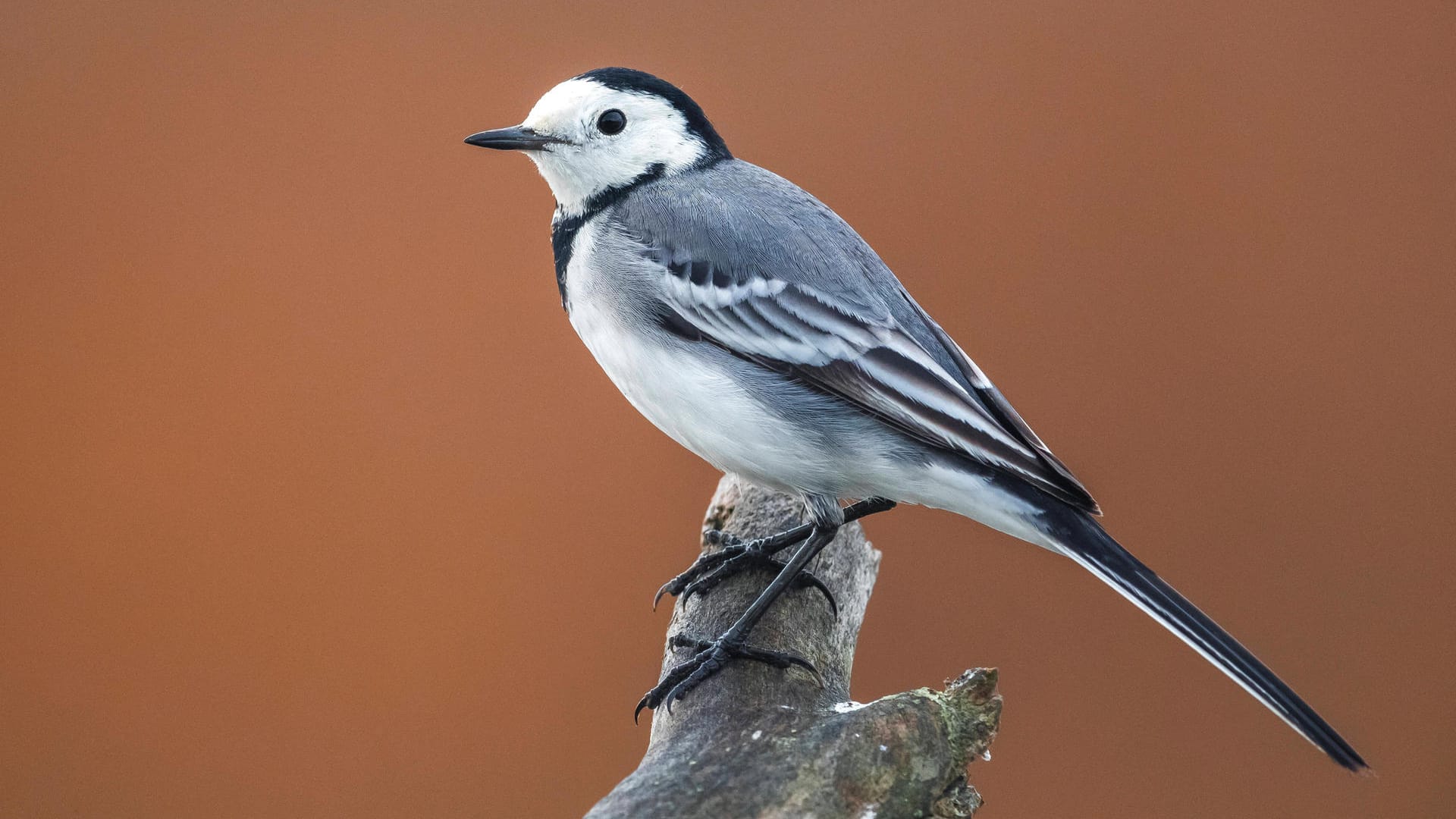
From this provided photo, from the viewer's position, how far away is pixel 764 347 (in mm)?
1761

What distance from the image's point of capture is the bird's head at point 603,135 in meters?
1.93

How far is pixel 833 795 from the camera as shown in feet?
4.40

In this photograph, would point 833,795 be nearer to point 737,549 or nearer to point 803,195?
point 737,549

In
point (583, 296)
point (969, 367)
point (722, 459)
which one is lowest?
point (722, 459)

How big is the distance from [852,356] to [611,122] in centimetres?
62

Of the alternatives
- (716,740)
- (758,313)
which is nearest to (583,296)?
(758,313)

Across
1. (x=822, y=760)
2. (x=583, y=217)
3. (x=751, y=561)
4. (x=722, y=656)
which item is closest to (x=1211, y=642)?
(x=822, y=760)

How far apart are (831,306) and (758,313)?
12 cm

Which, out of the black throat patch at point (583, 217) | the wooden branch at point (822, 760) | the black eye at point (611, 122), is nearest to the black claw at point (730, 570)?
the wooden branch at point (822, 760)

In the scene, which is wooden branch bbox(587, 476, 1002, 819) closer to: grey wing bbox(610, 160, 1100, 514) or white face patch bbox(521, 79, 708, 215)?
grey wing bbox(610, 160, 1100, 514)

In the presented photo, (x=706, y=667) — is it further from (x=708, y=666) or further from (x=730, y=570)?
(x=730, y=570)

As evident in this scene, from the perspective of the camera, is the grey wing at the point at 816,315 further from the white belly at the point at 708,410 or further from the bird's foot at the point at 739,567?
the bird's foot at the point at 739,567

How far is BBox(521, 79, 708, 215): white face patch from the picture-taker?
1.94 m

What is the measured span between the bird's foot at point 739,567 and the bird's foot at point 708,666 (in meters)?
0.26
